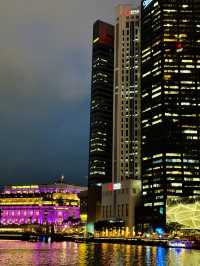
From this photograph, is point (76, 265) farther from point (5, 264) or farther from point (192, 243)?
point (192, 243)

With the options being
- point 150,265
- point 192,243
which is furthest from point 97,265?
point 192,243

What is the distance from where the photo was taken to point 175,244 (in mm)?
184000

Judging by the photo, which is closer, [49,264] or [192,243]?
[49,264]

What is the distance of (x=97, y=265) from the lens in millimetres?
96000

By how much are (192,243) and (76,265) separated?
3586 inches

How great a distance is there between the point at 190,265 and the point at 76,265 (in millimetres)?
22693

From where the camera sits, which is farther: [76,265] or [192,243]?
[192,243]

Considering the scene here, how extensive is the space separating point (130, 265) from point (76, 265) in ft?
34.6

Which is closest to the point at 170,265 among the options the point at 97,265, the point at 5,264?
the point at 97,265

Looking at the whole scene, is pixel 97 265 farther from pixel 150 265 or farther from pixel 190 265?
pixel 190 265

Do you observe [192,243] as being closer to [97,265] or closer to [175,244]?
[175,244]

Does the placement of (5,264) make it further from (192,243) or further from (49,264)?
(192,243)

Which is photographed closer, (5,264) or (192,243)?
(5,264)

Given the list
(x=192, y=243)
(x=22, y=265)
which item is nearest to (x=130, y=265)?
(x=22, y=265)
